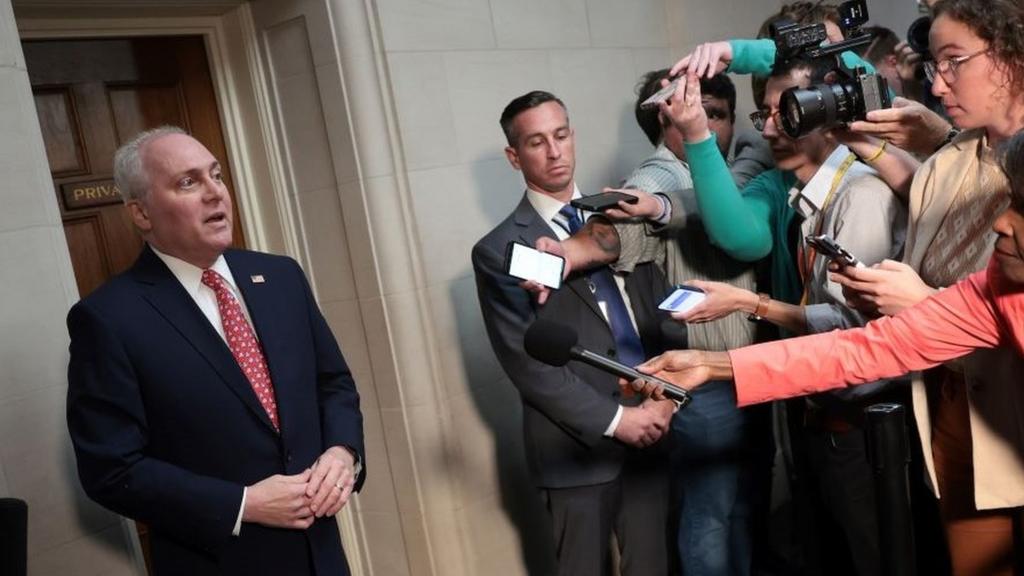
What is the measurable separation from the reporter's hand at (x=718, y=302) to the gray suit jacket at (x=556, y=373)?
0.35 m

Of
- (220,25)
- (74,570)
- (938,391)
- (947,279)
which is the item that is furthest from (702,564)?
(220,25)

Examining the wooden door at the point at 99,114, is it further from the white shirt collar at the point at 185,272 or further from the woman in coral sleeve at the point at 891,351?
the woman in coral sleeve at the point at 891,351

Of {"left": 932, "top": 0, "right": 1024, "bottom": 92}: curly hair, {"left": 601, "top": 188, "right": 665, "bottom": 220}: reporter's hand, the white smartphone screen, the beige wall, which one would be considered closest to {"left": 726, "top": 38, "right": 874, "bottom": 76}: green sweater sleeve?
{"left": 601, "top": 188, "right": 665, "bottom": 220}: reporter's hand

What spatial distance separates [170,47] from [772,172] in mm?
1946

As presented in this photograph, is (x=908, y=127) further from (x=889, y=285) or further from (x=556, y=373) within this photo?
(x=556, y=373)

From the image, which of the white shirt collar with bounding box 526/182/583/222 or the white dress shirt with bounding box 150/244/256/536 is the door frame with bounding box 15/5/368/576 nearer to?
the white shirt collar with bounding box 526/182/583/222

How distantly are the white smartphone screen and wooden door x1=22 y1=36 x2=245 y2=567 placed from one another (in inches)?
68.0

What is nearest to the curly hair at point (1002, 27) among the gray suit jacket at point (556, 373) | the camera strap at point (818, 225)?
the camera strap at point (818, 225)

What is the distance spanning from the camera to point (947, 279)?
2.00 m

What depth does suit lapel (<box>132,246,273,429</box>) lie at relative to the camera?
1949 mm

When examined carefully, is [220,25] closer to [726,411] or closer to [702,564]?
[726,411]

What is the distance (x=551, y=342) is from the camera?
1857 mm

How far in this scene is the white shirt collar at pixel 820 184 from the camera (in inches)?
92.8

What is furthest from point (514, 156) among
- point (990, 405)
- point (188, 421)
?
point (990, 405)
